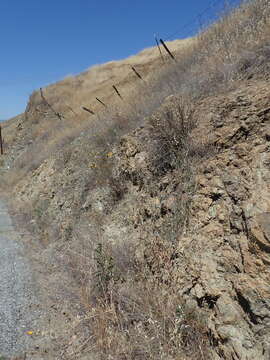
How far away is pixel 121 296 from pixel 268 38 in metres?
4.88

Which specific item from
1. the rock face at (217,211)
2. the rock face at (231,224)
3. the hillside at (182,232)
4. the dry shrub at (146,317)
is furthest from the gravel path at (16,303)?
the rock face at (231,224)

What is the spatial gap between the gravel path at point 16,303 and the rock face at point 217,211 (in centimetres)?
160

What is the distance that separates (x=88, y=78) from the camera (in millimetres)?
31453

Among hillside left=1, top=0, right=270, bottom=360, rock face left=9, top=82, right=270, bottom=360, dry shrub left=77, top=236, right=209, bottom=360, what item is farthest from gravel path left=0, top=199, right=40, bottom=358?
rock face left=9, top=82, right=270, bottom=360

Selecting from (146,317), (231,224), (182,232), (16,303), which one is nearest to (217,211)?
(231,224)

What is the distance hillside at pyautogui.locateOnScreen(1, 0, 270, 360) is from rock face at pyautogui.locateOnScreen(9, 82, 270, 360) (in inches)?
0.6

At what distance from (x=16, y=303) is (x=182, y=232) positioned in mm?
2823

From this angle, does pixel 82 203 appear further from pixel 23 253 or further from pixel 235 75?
pixel 235 75

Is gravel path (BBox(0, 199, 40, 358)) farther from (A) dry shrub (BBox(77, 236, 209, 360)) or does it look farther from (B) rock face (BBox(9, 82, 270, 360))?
(B) rock face (BBox(9, 82, 270, 360))

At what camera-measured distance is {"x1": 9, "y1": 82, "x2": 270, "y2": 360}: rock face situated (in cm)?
299

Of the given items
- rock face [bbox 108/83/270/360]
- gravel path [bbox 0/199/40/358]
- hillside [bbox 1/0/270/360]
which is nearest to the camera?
rock face [bbox 108/83/270/360]

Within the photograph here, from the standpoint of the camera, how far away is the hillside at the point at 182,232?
312cm

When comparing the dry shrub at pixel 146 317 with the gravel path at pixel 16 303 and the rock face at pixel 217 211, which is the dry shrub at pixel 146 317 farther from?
the gravel path at pixel 16 303

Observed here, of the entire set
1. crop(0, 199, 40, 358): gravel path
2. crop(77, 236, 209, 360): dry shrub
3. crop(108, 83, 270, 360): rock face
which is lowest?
crop(0, 199, 40, 358): gravel path
